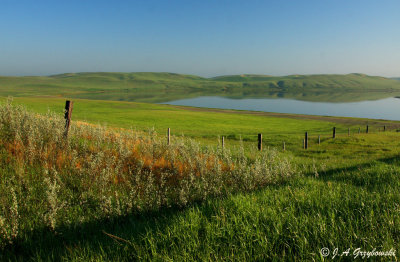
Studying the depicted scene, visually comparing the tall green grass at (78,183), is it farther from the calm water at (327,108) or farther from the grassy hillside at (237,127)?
the calm water at (327,108)

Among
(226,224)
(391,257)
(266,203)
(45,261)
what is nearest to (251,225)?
(226,224)

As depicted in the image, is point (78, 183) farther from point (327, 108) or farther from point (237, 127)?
point (327, 108)

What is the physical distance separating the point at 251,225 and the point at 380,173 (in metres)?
4.85

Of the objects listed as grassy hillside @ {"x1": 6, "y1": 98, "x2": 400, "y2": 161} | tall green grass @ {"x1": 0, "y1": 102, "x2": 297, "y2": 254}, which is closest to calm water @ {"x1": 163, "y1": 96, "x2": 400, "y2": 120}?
grassy hillside @ {"x1": 6, "y1": 98, "x2": 400, "y2": 161}

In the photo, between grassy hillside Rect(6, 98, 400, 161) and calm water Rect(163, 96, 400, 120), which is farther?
calm water Rect(163, 96, 400, 120)

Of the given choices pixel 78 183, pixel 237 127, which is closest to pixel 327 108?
pixel 237 127

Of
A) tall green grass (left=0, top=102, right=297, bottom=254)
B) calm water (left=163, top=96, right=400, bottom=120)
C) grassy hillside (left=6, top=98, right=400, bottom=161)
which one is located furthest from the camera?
calm water (left=163, top=96, right=400, bottom=120)

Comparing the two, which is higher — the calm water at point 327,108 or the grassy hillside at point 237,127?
the calm water at point 327,108

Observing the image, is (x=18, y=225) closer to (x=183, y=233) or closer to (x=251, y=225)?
(x=183, y=233)

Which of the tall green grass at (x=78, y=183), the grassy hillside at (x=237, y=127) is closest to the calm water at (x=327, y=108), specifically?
the grassy hillside at (x=237, y=127)

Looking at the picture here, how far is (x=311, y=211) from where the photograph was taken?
11.5 ft

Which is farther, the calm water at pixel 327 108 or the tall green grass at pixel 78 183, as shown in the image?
the calm water at pixel 327 108

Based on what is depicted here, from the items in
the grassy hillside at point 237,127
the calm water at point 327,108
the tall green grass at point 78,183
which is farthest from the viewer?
the calm water at point 327,108

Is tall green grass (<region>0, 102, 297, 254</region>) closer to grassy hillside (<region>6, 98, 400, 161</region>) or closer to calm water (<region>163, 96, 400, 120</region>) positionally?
grassy hillside (<region>6, 98, 400, 161</region>)
